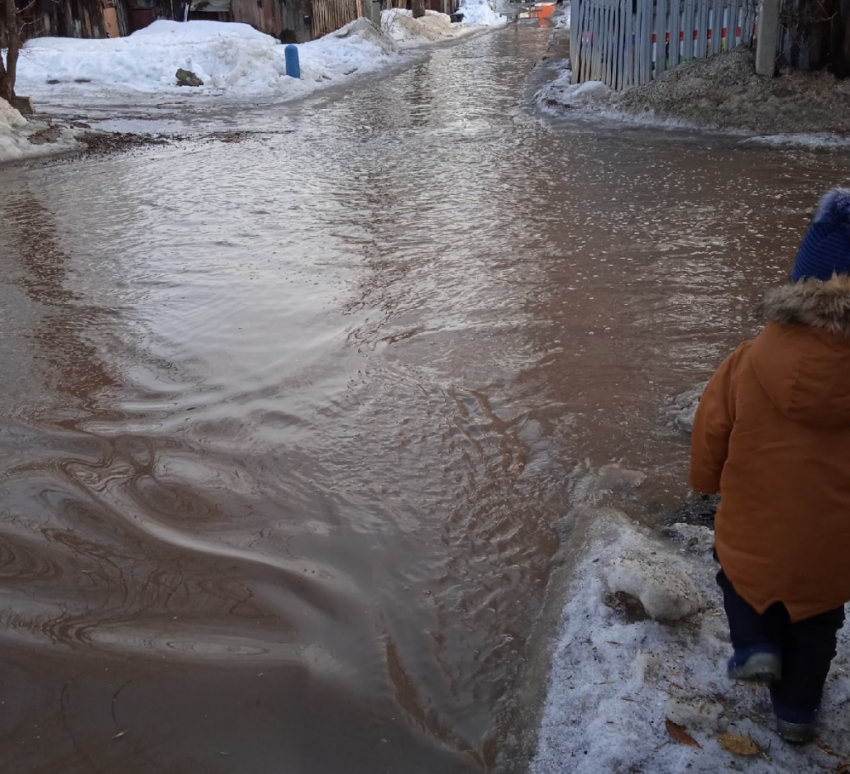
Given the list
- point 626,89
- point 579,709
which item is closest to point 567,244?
point 579,709

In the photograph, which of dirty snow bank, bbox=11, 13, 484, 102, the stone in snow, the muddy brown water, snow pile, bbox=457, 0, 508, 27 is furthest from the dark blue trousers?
snow pile, bbox=457, 0, 508, 27

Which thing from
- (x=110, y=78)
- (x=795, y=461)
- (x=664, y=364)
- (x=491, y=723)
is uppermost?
(x=110, y=78)

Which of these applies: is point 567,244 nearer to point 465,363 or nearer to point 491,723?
point 465,363

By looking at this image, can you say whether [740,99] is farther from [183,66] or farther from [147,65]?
[147,65]

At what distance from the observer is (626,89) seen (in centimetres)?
1396

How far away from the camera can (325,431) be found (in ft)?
14.8

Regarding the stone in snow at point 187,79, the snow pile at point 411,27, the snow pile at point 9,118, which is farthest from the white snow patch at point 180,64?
the snow pile at point 411,27

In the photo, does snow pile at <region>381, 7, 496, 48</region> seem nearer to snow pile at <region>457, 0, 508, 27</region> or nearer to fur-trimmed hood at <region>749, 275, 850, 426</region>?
snow pile at <region>457, 0, 508, 27</region>

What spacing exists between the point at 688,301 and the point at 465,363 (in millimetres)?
1821

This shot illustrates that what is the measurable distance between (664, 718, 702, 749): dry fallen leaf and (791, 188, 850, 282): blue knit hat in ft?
4.45

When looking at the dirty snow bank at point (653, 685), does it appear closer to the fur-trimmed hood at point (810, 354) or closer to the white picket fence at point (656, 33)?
the fur-trimmed hood at point (810, 354)

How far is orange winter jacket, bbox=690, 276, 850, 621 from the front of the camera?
2.13 meters

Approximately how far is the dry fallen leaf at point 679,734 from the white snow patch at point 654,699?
0.01 m

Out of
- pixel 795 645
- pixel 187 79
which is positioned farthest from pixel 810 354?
pixel 187 79
